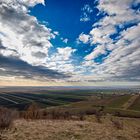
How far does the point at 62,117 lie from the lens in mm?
28969

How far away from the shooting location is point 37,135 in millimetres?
16688

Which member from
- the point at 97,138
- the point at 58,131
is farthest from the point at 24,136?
the point at 97,138

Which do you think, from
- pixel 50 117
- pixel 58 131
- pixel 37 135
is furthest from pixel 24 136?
pixel 50 117

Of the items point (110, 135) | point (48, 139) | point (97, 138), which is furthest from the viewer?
point (110, 135)

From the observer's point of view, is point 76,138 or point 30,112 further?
point 30,112

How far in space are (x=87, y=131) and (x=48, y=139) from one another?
4.71 m

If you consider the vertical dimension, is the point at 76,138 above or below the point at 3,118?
below

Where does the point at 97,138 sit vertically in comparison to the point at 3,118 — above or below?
below

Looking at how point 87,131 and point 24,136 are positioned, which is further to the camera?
point 87,131

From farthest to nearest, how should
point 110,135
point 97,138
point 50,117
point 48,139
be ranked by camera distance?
point 50,117, point 110,135, point 97,138, point 48,139

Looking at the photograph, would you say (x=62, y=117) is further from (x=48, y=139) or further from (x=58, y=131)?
(x=48, y=139)

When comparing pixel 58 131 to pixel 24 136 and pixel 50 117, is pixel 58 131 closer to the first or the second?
pixel 24 136

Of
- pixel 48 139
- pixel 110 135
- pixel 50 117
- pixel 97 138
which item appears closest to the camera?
pixel 48 139

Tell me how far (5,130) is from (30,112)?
456 inches
